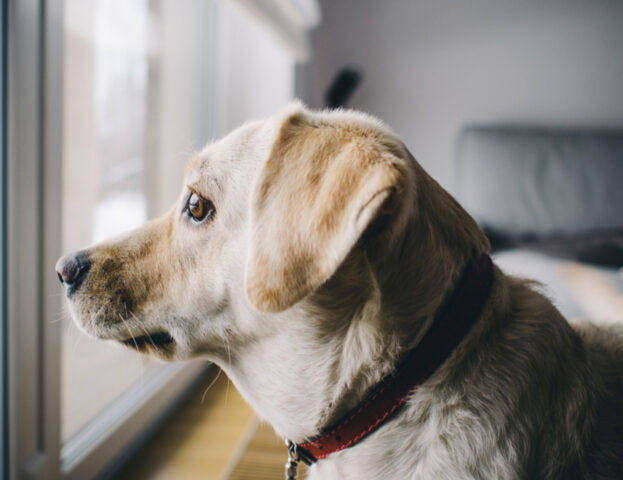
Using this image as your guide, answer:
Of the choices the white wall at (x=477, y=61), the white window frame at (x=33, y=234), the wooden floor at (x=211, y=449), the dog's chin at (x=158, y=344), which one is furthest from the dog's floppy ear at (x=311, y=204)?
the white wall at (x=477, y=61)

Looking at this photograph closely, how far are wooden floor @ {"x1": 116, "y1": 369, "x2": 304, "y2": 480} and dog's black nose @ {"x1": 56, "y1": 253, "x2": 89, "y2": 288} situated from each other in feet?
2.26

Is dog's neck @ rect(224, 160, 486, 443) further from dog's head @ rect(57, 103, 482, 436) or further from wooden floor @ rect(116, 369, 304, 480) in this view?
wooden floor @ rect(116, 369, 304, 480)

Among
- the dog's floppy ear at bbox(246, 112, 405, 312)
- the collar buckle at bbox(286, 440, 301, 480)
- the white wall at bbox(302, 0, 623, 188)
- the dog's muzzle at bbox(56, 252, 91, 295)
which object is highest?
the white wall at bbox(302, 0, 623, 188)

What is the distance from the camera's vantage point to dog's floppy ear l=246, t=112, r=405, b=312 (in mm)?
570

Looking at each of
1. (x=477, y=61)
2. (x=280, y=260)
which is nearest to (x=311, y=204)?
(x=280, y=260)

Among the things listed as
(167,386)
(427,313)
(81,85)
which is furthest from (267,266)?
(167,386)

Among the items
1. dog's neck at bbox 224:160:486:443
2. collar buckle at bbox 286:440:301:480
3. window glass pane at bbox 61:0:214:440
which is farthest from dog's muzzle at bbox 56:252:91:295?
window glass pane at bbox 61:0:214:440

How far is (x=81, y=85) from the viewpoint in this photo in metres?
1.65

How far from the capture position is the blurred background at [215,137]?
3.58 feet

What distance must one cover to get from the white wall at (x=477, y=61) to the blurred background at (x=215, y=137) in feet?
0.04

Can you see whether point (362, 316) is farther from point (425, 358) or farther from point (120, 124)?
point (120, 124)

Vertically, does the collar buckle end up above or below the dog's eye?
below

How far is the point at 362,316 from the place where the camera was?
0.70 m

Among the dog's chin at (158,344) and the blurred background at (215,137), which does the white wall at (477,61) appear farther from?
the dog's chin at (158,344)
